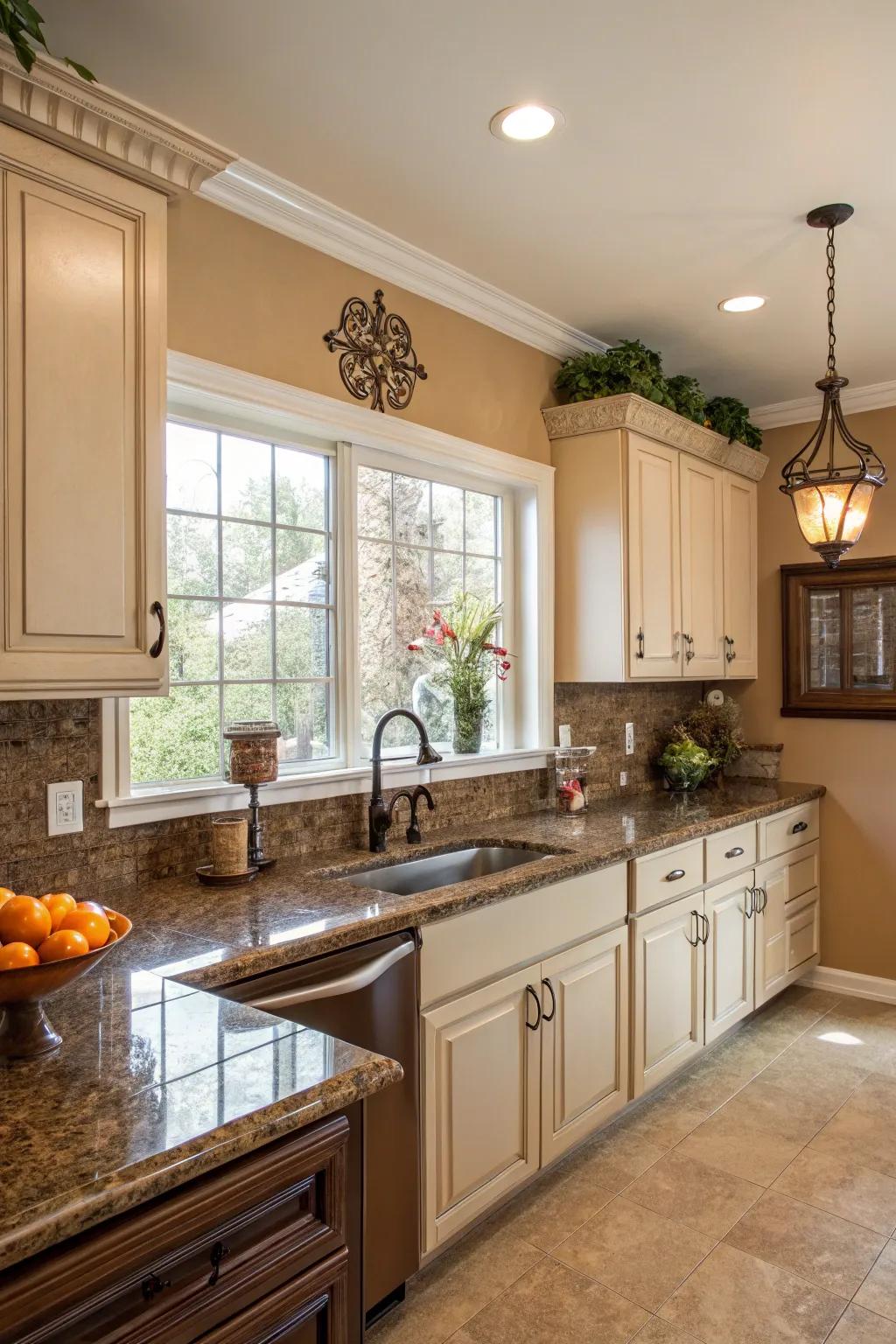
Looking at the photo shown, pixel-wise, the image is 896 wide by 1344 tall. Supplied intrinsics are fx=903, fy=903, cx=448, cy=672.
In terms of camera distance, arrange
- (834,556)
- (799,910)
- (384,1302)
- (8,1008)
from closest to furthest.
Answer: (8,1008) → (384,1302) → (834,556) → (799,910)

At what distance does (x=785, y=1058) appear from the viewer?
3.49m

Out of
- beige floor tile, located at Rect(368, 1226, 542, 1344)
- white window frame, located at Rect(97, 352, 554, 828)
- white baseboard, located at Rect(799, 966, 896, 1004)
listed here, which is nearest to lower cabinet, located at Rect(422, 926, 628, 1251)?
beige floor tile, located at Rect(368, 1226, 542, 1344)

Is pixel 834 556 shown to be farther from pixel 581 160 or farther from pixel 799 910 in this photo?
pixel 799 910

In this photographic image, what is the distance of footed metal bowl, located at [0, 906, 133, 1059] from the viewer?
117 centimetres

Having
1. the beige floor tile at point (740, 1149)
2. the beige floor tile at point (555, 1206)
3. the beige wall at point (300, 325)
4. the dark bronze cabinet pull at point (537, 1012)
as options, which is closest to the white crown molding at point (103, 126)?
the beige wall at point (300, 325)

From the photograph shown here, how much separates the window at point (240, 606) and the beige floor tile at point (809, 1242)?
5.77ft

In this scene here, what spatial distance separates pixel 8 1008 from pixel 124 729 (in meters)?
0.96

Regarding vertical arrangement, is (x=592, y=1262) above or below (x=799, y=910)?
below

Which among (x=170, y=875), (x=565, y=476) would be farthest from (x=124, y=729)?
(x=565, y=476)

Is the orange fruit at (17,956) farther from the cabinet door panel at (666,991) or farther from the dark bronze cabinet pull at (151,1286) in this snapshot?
the cabinet door panel at (666,991)

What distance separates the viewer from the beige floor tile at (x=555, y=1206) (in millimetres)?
2393

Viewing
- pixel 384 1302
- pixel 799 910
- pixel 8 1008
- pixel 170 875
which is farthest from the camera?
pixel 799 910

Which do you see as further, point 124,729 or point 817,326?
point 817,326

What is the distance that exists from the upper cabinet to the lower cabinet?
3.74 feet
